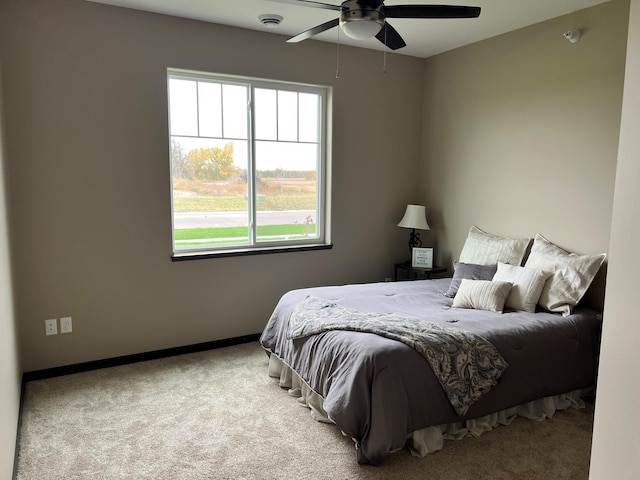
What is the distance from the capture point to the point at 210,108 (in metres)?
4.01

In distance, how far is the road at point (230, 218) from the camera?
401cm

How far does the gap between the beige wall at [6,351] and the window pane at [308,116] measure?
7.69ft

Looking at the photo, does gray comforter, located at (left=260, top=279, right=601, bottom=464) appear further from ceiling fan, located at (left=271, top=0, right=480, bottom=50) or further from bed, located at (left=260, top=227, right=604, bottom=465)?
ceiling fan, located at (left=271, top=0, right=480, bottom=50)

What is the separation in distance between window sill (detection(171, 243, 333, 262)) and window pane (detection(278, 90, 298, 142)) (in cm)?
99

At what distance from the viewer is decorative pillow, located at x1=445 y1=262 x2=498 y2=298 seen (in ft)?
12.3

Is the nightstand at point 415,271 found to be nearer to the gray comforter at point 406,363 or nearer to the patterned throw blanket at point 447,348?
the gray comforter at point 406,363

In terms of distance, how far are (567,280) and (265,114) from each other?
2.73 m

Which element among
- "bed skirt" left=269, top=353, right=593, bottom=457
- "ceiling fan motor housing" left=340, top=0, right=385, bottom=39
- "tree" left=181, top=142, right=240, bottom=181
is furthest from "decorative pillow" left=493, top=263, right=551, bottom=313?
"tree" left=181, top=142, right=240, bottom=181

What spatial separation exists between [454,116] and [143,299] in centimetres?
320

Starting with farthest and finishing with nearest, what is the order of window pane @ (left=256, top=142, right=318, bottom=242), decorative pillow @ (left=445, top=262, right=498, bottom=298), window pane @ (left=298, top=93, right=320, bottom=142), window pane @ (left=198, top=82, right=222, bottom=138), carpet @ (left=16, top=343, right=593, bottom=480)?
window pane @ (left=298, top=93, right=320, bottom=142) < window pane @ (left=256, top=142, right=318, bottom=242) < window pane @ (left=198, top=82, right=222, bottom=138) < decorative pillow @ (left=445, top=262, right=498, bottom=298) < carpet @ (left=16, top=343, right=593, bottom=480)

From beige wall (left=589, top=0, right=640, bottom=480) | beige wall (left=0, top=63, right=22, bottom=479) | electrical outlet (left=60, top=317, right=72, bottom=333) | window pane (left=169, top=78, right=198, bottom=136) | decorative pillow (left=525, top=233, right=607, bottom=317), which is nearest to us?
beige wall (left=589, top=0, right=640, bottom=480)

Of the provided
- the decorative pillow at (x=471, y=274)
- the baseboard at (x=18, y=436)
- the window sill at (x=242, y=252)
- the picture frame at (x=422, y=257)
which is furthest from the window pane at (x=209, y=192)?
the decorative pillow at (x=471, y=274)

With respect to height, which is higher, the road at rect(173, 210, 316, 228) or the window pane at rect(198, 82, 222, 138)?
the window pane at rect(198, 82, 222, 138)

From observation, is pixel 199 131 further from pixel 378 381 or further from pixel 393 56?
pixel 378 381
